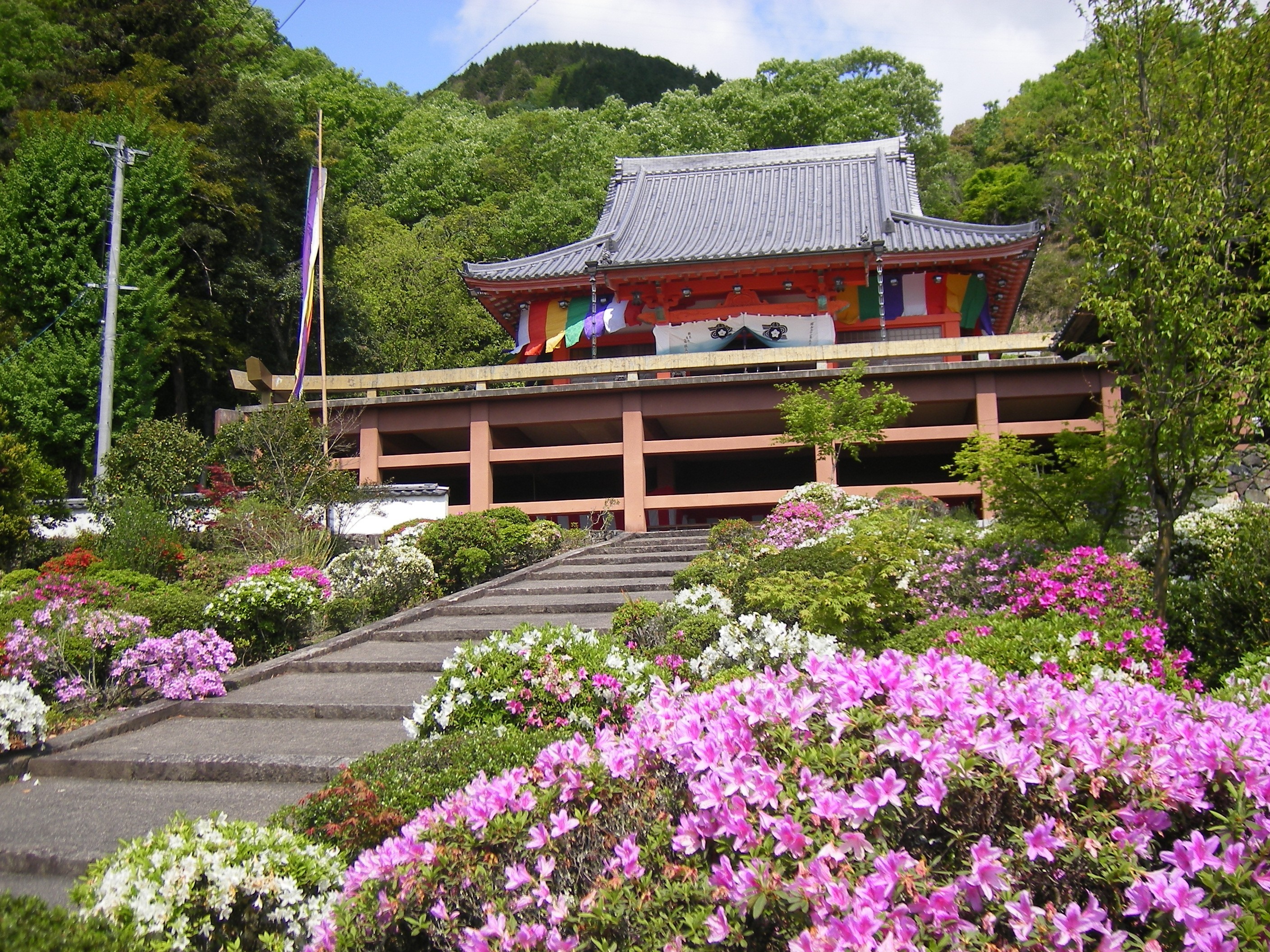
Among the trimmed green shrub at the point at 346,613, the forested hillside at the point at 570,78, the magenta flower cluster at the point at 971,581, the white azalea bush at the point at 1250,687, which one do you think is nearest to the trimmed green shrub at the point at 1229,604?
the white azalea bush at the point at 1250,687

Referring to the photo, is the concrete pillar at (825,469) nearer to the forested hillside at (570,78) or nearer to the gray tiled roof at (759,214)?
the gray tiled roof at (759,214)

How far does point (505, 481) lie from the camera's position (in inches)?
727

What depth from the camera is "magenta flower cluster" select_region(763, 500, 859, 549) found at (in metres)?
9.00

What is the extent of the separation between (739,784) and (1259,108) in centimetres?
525

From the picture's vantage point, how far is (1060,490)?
274 inches

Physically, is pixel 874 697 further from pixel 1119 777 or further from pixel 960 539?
pixel 960 539

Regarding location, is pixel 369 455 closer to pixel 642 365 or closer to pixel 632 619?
pixel 642 365

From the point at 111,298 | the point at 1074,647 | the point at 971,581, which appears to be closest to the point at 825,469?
the point at 971,581

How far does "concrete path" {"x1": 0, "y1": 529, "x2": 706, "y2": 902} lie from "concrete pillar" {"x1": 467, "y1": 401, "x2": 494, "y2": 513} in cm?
560

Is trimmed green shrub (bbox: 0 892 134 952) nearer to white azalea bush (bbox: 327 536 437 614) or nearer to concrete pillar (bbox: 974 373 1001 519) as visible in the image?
white azalea bush (bbox: 327 536 437 614)

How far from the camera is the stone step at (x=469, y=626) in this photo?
780 centimetres

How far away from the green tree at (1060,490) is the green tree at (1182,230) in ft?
4.39

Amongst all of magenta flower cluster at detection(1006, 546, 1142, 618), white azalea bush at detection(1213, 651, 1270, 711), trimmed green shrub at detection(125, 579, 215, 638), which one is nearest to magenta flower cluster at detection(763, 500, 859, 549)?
magenta flower cluster at detection(1006, 546, 1142, 618)

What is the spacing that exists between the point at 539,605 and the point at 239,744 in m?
3.79
